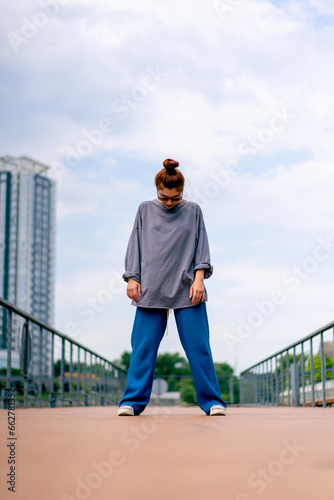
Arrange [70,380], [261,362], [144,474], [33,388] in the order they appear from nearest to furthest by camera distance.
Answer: [144,474]
[33,388]
[70,380]
[261,362]

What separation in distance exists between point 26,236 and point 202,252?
85.3 m

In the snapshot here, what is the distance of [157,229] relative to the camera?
9.10 feet

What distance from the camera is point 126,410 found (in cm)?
256

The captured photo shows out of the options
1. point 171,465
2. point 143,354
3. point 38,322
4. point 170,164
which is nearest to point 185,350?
point 143,354

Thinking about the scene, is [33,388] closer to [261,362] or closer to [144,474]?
[144,474]

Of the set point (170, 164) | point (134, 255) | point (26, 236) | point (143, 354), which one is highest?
point (26, 236)

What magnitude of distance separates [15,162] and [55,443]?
284 ft

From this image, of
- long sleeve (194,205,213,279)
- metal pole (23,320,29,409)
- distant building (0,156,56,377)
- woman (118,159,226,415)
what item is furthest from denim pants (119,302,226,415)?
distant building (0,156,56,377)

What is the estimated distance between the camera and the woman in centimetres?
263

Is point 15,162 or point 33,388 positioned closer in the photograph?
point 33,388

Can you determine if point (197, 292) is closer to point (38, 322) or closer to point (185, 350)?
point (185, 350)

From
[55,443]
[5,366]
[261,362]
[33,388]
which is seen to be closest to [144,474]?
[55,443]

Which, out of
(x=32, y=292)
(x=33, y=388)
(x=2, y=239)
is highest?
(x=2, y=239)

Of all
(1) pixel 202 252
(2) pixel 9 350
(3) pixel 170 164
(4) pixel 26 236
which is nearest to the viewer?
(3) pixel 170 164
